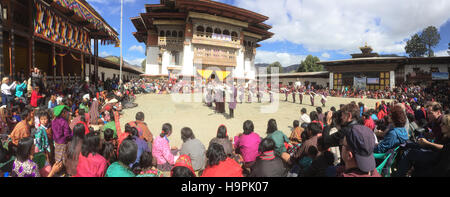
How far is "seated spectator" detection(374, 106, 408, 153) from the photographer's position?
305cm

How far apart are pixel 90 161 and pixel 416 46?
66481 millimetres

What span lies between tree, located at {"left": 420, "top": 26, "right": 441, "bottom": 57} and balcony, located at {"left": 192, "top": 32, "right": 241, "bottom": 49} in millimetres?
48778

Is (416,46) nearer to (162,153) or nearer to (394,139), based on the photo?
(394,139)

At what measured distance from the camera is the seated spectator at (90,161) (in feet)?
9.03

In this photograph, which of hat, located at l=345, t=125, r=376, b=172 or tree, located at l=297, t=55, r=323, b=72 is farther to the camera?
tree, located at l=297, t=55, r=323, b=72

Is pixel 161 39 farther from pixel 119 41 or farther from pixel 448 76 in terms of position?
pixel 448 76

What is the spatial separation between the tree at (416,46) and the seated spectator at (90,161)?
217 feet

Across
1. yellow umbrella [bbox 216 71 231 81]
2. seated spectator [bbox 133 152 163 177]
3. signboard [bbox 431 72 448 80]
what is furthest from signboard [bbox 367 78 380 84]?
seated spectator [bbox 133 152 163 177]

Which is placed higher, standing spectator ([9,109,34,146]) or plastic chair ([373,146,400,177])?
standing spectator ([9,109,34,146])

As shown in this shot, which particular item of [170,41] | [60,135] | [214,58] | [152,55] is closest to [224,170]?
[60,135]

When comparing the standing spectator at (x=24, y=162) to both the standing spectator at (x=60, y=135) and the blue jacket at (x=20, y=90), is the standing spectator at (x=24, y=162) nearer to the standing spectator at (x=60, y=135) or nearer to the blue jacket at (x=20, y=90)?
the standing spectator at (x=60, y=135)

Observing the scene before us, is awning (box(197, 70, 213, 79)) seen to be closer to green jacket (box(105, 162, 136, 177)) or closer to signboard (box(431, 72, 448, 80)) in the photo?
green jacket (box(105, 162, 136, 177))
